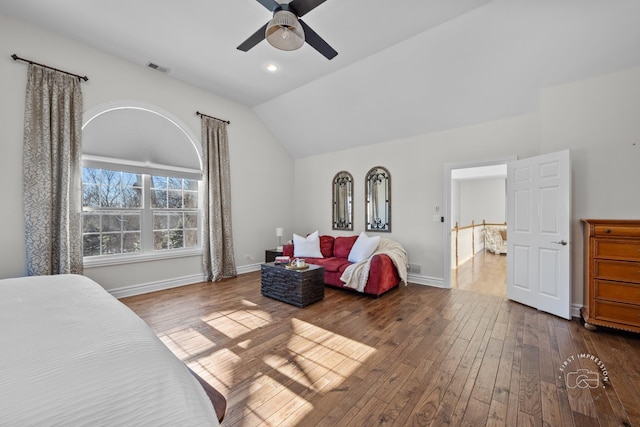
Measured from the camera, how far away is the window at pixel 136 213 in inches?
147

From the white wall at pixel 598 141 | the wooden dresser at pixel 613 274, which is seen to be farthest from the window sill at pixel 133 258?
the white wall at pixel 598 141

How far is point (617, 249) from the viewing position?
2.61m

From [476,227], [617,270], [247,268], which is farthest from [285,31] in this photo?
[476,227]

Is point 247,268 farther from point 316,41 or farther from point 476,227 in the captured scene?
point 476,227

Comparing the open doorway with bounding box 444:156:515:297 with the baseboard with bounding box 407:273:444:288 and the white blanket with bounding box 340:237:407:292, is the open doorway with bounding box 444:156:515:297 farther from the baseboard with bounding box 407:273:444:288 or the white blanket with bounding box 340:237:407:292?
the white blanket with bounding box 340:237:407:292

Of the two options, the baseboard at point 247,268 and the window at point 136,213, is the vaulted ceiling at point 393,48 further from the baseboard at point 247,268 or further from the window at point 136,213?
the baseboard at point 247,268

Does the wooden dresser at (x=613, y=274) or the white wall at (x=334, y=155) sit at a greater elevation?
the white wall at (x=334, y=155)

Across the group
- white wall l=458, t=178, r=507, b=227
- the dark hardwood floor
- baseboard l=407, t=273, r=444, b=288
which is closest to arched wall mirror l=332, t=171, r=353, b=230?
baseboard l=407, t=273, r=444, b=288

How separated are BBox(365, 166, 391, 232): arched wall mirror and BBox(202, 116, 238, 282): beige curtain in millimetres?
2642

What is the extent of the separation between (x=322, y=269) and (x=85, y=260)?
3.17m

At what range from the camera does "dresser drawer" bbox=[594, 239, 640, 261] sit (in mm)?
2535

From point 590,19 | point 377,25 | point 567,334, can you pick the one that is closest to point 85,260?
point 377,25

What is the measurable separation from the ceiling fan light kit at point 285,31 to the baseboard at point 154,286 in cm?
379

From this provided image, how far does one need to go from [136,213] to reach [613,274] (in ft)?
19.5
